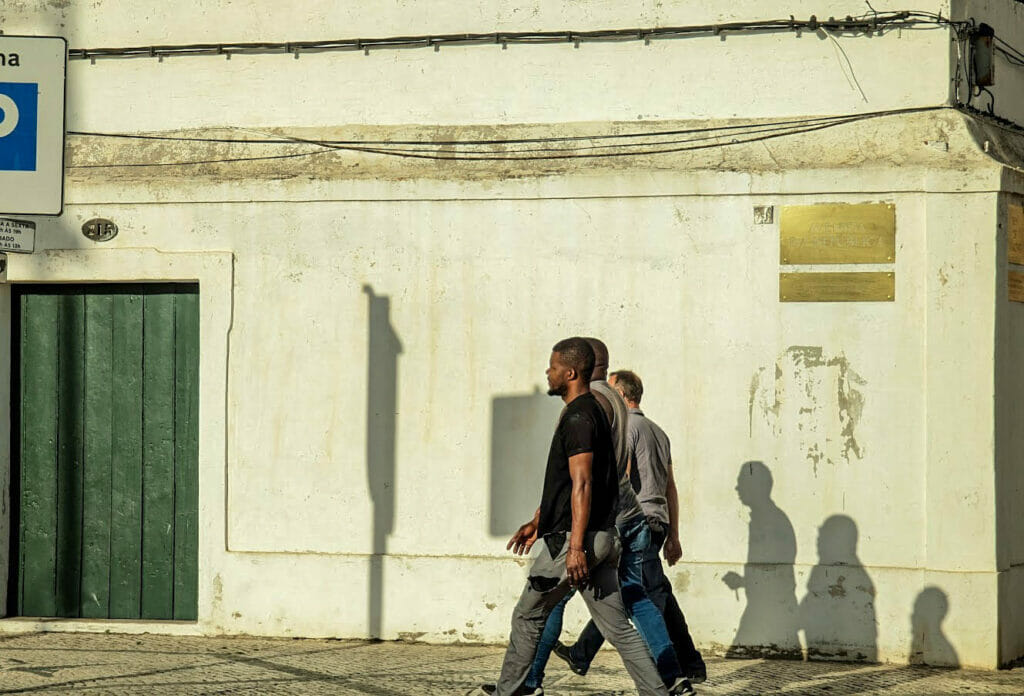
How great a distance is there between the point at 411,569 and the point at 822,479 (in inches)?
104

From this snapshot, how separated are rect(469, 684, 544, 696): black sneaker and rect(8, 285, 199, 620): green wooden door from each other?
2.79 metres

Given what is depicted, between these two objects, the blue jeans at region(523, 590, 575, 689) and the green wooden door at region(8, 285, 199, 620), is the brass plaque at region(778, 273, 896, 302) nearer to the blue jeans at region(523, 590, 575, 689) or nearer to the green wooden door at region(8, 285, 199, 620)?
the blue jeans at region(523, 590, 575, 689)

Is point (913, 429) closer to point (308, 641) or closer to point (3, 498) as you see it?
point (308, 641)

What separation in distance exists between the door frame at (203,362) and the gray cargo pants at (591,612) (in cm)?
334

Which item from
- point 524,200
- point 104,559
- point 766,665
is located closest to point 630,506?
point 766,665

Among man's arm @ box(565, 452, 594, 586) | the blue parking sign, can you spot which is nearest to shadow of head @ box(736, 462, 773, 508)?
man's arm @ box(565, 452, 594, 586)

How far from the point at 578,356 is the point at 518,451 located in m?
2.61

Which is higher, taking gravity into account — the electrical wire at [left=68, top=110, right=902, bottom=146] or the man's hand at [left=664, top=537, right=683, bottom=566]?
the electrical wire at [left=68, top=110, right=902, bottom=146]

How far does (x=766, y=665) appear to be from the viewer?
360 inches

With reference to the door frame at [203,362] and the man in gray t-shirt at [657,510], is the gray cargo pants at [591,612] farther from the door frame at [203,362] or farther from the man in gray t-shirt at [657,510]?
the door frame at [203,362]

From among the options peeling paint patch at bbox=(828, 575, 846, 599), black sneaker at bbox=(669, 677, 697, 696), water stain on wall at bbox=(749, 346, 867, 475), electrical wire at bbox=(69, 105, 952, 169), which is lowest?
black sneaker at bbox=(669, 677, 697, 696)

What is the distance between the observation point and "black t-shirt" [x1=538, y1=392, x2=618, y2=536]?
7102 mm

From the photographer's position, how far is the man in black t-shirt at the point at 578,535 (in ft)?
23.1

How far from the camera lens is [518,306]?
32.1 feet
